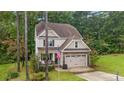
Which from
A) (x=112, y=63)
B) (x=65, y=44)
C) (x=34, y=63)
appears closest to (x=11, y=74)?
(x=34, y=63)

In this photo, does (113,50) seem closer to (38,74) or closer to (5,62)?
(38,74)

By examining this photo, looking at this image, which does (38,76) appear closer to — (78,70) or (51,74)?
(51,74)

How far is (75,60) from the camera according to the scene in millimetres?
7434

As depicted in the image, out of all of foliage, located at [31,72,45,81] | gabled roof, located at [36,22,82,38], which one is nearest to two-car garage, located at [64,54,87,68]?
gabled roof, located at [36,22,82,38]

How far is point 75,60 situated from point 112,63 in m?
0.56

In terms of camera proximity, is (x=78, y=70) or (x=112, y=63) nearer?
(x=112, y=63)

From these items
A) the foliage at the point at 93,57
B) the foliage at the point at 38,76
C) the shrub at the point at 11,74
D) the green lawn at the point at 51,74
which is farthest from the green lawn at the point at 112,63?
the shrub at the point at 11,74

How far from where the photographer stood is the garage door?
7.42 meters

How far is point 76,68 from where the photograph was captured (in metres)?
7.46

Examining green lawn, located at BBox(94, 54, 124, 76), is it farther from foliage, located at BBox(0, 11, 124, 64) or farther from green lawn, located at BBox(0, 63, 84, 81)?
green lawn, located at BBox(0, 63, 84, 81)

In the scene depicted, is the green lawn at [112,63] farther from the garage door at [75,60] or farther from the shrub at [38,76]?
the shrub at [38,76]

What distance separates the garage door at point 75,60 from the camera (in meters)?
7.42

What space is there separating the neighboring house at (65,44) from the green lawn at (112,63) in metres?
0.24
